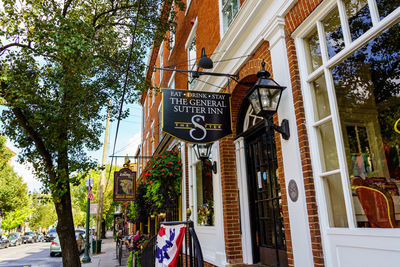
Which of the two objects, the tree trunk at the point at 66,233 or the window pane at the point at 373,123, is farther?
the tree trunk at the point at 66,233

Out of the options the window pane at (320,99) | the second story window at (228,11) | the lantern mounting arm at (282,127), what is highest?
the second story window at (228,11)

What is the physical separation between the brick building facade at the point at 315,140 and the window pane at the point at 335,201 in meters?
0.01

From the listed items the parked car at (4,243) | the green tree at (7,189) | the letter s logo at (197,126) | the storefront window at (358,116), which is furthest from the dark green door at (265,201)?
the parked car at (4,243)

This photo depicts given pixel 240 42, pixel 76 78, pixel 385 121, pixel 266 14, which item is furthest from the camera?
pixel 76 78

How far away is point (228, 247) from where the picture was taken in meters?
5.85

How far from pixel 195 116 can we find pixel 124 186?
10.2m

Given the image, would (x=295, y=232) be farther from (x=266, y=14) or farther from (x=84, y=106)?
(x=84, y=106)

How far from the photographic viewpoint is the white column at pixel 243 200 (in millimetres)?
5688

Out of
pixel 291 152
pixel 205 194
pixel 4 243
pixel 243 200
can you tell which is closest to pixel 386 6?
pixel 291 152

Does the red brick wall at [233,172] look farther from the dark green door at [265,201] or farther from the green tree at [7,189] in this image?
the green tree at [7,189]

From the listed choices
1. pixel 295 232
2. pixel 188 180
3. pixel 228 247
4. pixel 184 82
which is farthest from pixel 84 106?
pixel 295 232

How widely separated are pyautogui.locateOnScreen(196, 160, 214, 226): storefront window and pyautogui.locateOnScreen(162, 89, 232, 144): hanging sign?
189 cm

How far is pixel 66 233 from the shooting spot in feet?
30.4

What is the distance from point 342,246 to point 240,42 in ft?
13.2
